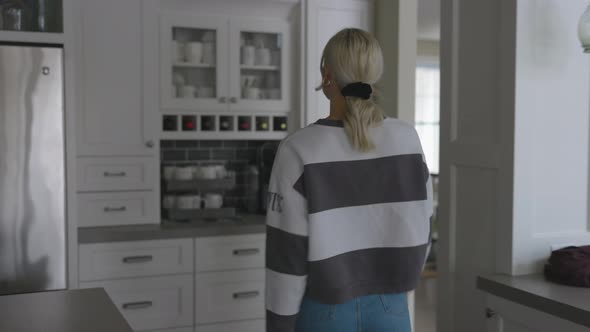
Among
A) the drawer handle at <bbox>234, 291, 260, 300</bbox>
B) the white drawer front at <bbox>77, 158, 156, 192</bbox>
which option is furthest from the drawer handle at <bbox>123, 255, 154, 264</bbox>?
the drawer handle at <bbox>234, 291, 260, 300</bbox>

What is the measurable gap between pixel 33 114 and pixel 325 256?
6.38 ft

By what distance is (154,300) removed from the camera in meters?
3.22

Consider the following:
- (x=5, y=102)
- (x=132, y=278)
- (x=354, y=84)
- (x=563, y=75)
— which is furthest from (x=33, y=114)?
(x=563, y=75)

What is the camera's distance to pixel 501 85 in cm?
219

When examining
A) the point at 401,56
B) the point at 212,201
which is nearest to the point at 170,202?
the point at 212,201

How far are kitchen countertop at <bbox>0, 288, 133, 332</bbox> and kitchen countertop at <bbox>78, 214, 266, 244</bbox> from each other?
4.57 feet

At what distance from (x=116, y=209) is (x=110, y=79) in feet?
2.24

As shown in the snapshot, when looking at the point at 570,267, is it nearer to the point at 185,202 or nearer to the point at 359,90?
the point at 359,90

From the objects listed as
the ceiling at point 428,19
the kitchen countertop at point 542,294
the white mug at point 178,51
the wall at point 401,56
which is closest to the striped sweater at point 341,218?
the kitchen countertop at point 542,294

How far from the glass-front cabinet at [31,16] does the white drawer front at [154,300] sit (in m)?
1.30

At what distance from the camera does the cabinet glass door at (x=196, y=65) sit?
3410 mm

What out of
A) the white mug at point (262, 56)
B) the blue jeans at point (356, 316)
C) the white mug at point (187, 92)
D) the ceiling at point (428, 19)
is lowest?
the blue jeans at point (356, 316)

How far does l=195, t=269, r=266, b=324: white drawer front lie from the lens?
130 inches

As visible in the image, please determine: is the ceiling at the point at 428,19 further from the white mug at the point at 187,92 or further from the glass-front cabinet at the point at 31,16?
the glass-front cabinet at the point at 31,16
